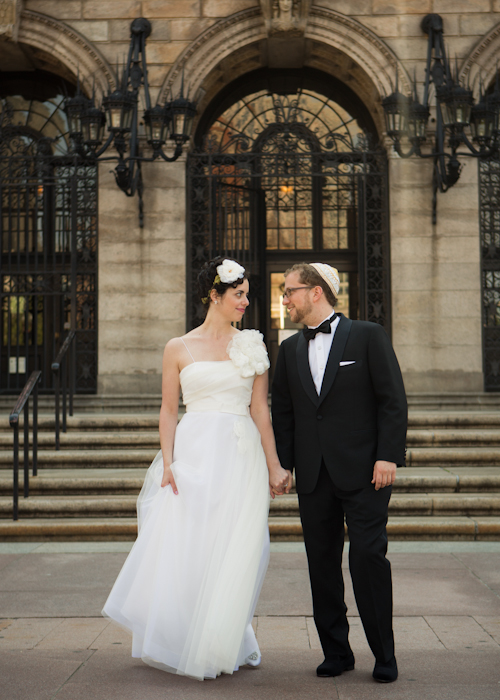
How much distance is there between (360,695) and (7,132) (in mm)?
11648

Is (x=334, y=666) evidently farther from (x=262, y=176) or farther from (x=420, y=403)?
(x=262, y=176)

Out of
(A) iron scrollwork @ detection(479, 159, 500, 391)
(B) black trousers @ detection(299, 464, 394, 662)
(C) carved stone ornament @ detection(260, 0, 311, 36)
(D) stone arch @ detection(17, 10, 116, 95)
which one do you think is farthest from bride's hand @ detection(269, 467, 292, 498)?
(C) carved stone ornament @ detection(260, 0, 311, 36)

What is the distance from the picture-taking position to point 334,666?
3.74 meters

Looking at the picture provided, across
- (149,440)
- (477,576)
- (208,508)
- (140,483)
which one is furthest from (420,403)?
(208,508)

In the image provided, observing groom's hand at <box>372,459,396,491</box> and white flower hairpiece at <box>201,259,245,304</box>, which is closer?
groom's hand at <box>372,459,396,491</box>

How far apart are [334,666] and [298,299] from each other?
6.05ft

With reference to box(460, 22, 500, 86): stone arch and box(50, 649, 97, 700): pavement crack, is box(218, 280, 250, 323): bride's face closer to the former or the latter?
box(50, 649, 97, 700): pavement crack

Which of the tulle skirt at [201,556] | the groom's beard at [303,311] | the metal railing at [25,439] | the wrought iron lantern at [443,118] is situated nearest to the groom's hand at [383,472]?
the tulle skirt at [201,556]

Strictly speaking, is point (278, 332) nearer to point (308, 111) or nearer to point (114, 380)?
point (114, 380)

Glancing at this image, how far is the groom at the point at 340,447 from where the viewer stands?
366 centimetres

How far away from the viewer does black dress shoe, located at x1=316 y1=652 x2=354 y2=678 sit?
147 inches

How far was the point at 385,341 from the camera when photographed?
387 cm

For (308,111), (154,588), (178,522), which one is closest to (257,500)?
(178,522)

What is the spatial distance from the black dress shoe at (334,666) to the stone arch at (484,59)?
10.1 m
